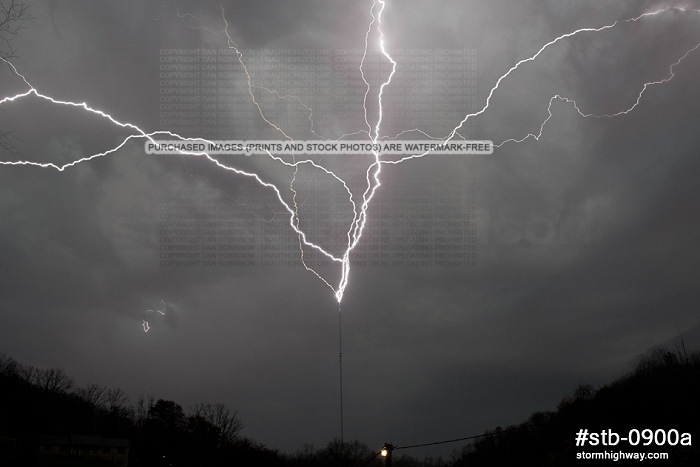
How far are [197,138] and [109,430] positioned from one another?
47.2 metres

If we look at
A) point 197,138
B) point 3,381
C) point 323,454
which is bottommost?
point 323,454

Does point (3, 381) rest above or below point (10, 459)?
above

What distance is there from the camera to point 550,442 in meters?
49.6

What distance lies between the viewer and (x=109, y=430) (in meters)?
61.4

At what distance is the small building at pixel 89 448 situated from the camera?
149ft

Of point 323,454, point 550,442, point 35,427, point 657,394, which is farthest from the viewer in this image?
point 323,454

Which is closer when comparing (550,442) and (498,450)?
(550,442)

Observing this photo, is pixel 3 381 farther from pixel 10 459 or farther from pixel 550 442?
pixel 550 442

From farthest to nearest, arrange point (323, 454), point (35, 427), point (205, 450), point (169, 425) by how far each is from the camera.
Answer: point (323, 454)
point (169, 425)
point (205, 450)
point (35, 427)

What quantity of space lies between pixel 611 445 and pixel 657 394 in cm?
→ 1185

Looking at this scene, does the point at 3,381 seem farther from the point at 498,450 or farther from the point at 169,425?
the point at 498,450

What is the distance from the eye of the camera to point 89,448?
4881 centimetres

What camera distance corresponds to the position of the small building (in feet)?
149

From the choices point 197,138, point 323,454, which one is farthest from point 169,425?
point 197,138
